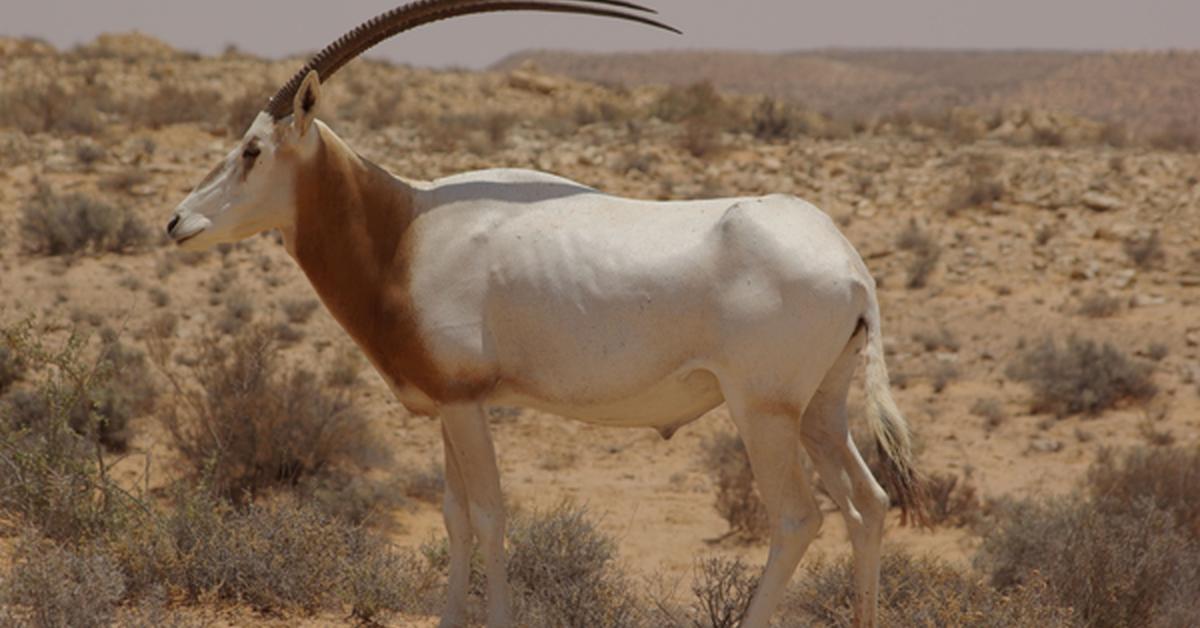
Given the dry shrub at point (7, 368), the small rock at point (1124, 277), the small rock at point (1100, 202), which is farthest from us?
the small rock at point (1100, 202)

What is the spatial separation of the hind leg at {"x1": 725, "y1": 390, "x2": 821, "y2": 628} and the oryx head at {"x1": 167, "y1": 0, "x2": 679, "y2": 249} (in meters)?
1.52

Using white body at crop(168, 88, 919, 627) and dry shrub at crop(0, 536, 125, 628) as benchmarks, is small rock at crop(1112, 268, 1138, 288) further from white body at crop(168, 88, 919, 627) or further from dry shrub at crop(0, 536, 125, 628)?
dry shrub at crop(0, 536, 125, 628)

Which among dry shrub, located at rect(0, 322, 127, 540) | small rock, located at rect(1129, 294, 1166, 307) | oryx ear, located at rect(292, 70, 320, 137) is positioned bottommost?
small rock, located at rect(1129, 294, 1166, 307)

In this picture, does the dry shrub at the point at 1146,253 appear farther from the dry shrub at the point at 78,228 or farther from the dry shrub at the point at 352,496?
the dry shrub at the point at 78,228

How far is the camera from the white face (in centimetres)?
484

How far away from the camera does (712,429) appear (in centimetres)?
1230

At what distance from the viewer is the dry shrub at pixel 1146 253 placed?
17906 millimetres

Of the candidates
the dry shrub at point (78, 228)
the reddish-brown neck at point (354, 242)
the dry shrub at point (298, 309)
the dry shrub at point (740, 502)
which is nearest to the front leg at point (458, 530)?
the reddish-brown neck at point (354, 242)

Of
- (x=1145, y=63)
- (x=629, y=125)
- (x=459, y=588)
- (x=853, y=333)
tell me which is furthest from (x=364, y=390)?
(x=1145, y=63)

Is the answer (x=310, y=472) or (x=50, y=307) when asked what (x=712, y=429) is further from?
(x=50, y=307)

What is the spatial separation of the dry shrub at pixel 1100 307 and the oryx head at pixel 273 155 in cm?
1288

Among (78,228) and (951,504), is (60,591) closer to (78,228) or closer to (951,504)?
(951,504)

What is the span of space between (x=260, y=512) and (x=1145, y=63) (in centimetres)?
9016

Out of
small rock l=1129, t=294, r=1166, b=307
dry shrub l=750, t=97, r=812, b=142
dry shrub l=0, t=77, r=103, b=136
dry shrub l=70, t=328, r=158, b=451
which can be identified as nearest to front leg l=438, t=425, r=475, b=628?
dry shrub l=70, t=328, r=158, b=451
